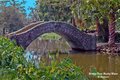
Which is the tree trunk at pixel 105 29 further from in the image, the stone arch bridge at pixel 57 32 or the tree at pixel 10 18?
the tree at pixel 10 18

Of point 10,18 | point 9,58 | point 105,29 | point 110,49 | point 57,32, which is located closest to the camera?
point 9,58

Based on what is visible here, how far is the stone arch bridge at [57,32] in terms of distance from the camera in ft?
62.9

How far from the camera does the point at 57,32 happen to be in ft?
67.1

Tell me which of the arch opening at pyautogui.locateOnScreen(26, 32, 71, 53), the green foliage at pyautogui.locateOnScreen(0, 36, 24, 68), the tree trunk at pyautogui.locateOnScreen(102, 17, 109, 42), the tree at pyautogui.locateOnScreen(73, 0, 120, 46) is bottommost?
the arch opening at pyautogui.locateOnScreen(26, 32, 71, 53)

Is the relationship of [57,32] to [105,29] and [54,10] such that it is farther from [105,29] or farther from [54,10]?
[54,10]

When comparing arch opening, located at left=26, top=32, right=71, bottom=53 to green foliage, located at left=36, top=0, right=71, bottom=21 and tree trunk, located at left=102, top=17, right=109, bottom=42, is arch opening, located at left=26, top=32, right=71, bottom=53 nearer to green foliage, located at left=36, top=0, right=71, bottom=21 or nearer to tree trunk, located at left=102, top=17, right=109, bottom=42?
tree trunk, located at left=102, top=17, right=109, bottom=42

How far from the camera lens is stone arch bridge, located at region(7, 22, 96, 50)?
19.2 meters

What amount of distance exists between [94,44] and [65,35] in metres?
1.92

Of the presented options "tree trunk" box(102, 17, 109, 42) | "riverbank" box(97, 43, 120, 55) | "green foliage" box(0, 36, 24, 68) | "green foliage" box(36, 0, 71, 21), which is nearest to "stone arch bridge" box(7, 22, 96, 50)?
"riverbank" box(97, 43, 120, 55)

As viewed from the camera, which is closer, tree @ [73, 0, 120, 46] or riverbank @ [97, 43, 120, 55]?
riverbank @ [97, 43, 120, 55]

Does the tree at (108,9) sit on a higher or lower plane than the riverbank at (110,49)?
higher

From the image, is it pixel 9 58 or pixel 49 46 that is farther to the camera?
pixel 49 46

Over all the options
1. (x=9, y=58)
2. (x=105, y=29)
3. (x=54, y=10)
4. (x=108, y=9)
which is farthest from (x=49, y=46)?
(x=9, y=58)

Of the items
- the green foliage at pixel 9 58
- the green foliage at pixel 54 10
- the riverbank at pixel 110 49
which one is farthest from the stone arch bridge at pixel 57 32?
the green foliage at pixel 9 58
